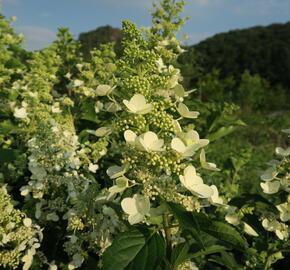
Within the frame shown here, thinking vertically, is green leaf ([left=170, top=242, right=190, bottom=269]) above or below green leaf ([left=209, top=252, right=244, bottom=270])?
above

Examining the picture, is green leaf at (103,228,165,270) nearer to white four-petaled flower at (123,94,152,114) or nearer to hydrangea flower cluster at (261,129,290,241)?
white four-petaled flower at (123,94,152,114)

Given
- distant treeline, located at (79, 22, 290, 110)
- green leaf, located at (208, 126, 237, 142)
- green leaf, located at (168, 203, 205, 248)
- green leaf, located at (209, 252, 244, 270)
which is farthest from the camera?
distant treeline, located at (79, 22, 290, 110)

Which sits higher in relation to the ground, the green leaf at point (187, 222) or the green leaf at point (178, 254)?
the green leaf at point (187, 222)

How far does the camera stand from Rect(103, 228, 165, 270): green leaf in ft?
5.17

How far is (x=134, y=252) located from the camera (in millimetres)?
1621

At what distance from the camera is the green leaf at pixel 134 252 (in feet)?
5.17

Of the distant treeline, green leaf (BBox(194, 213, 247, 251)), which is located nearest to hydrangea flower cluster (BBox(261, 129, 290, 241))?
green leaf (BBox(194, 213, 247, 251))

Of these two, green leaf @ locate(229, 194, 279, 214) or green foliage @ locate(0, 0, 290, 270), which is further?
green leaf @ locate(229, 194, 279, 214)

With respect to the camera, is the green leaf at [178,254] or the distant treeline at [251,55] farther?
the distant treeline at [251,55]

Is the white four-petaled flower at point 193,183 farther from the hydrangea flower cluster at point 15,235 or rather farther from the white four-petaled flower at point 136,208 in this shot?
the hydrangea flower cluster at point 15,235

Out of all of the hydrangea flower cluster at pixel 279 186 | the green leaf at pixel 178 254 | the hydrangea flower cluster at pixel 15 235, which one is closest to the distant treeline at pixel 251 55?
the hydrangea flower cluster at pixel 279 186

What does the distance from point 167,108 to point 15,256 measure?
989 mm

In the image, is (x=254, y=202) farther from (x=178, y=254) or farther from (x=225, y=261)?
(x=178, y=254)

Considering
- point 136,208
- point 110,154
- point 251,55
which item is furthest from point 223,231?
point 251,55
